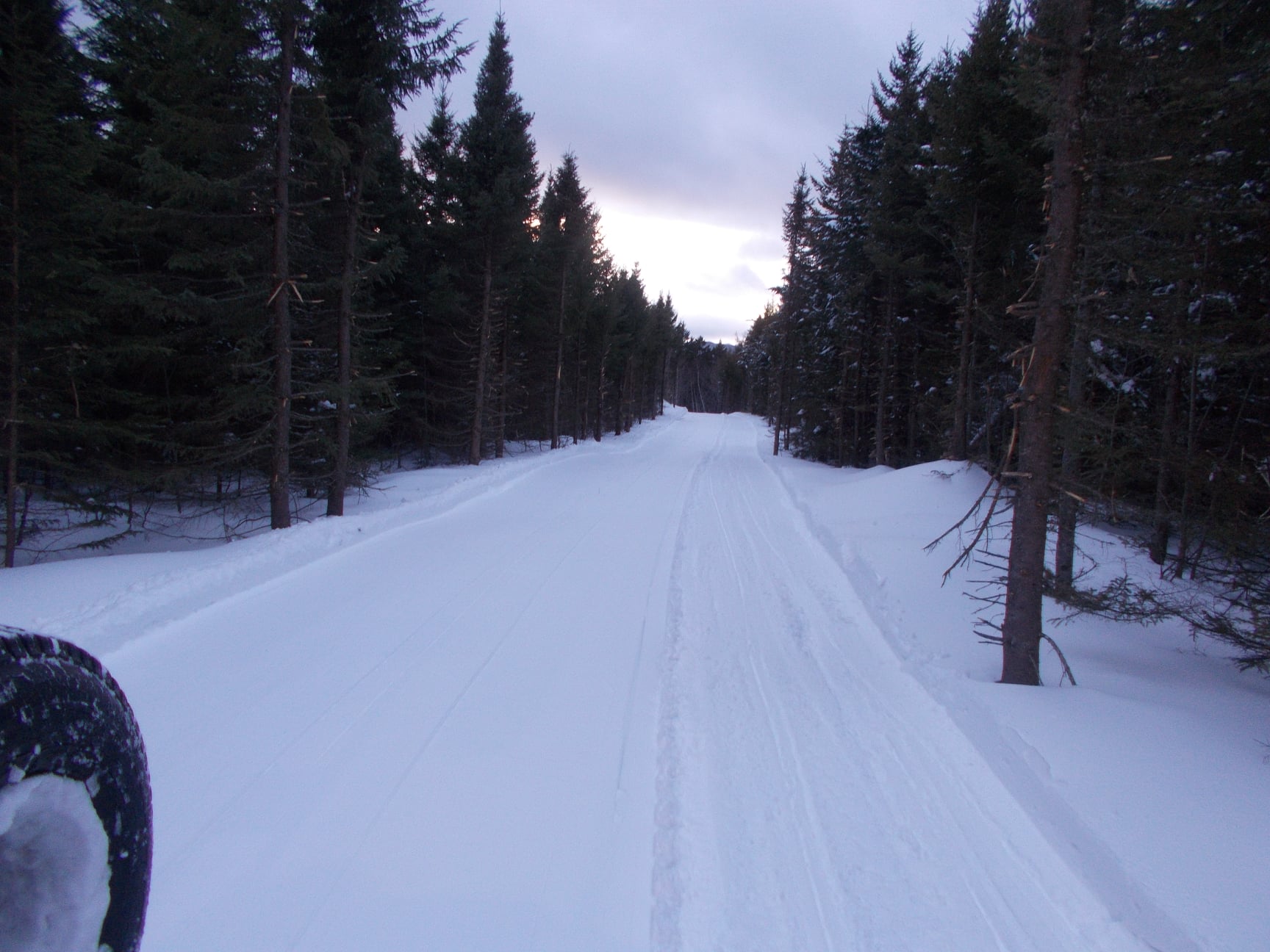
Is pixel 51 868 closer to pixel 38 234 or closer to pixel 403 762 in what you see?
pixel 403 762

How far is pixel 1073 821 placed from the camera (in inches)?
149

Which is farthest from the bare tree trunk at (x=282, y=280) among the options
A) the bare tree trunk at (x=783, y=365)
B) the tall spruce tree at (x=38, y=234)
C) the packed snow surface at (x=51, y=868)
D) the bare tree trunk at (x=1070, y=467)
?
the bare tree trunk at (x=783, y=365)

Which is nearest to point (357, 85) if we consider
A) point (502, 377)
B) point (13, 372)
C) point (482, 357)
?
point (13, 372)

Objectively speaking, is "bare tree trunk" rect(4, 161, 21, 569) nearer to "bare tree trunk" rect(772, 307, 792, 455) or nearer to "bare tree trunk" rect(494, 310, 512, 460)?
"bare tree trunk" rect(494, 310, 512, 460)

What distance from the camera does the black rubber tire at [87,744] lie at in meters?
1.25

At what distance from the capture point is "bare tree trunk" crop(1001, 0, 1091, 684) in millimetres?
5617

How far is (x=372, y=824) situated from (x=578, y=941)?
1451 millimetres

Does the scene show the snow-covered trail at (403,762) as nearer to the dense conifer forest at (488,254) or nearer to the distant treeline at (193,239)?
the dense conifer forest at (488,254)

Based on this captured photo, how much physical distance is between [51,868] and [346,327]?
43.1 feet

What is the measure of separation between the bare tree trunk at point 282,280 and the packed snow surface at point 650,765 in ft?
8.39

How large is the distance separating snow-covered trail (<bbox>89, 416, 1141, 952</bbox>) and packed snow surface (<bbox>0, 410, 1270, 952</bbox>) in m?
0.02

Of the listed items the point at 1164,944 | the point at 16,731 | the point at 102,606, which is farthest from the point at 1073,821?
the point at 102,606

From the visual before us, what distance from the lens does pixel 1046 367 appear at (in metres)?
5.79

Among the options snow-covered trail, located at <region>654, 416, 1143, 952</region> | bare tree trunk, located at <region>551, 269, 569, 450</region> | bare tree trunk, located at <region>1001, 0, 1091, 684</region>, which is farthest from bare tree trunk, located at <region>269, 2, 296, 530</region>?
bare tree trunk, located at <region>551, 269, 569, 450</region>
